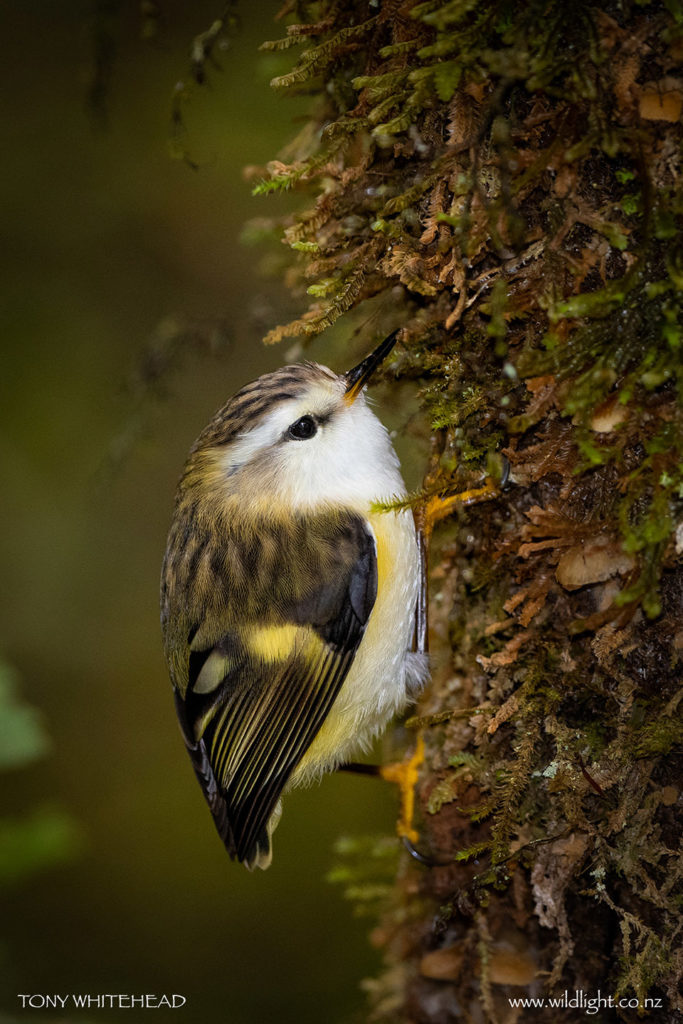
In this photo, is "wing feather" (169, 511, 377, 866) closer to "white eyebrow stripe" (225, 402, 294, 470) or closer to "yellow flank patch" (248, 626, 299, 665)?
"yellow flank patch" (248, 626, 299, 665)

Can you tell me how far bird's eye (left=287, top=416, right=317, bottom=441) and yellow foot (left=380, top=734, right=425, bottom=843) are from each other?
0.93m

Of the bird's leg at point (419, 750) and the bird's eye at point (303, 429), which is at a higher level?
the bird's eye at point (303, 429)

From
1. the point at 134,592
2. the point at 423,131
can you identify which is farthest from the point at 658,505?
the point at 134,592

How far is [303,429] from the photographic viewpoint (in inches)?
85.7

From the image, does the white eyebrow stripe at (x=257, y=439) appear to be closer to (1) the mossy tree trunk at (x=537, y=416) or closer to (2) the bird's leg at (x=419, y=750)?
(1) the mossy tree trunk at (x=537, y=416)

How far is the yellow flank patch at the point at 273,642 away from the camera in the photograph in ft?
6.98

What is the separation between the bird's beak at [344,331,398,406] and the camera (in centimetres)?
206

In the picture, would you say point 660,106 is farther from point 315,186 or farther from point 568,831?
point 568,831

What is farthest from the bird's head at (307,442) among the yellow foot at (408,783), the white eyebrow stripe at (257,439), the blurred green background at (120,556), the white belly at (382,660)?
the blurred green background at (120,556)

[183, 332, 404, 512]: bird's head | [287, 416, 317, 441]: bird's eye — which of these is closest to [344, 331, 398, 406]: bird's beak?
[183, 332, 404, 512]: bird's head

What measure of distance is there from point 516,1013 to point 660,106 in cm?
197

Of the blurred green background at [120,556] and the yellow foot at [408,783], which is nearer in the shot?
the yellow foot at [408,783]

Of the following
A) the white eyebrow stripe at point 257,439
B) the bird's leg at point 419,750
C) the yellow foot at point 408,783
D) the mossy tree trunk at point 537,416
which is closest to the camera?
the mossy tree trunk at point 537,416

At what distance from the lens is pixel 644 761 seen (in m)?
1.70
